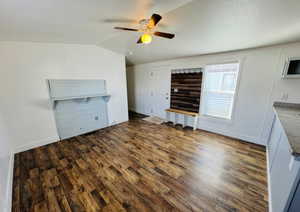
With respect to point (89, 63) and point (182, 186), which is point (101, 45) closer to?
point (89, 63)

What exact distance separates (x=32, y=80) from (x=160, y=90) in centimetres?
348

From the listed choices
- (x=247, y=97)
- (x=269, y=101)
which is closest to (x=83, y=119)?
(x=247, y=97)

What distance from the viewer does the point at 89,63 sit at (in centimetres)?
325

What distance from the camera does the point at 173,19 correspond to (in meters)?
1.92

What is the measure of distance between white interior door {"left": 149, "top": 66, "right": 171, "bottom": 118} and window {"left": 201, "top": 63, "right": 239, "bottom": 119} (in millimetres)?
1233

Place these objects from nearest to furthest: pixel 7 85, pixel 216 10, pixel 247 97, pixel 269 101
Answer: pixel 216 10 < pixel 7 85 < pixel 269 101 < pixel 247 97

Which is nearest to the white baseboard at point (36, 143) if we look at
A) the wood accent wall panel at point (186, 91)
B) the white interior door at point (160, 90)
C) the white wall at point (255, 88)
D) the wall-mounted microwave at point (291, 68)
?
the white interior door at point (160, 90)

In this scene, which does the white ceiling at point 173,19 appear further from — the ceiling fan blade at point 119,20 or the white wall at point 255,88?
the white wall at point 255,88

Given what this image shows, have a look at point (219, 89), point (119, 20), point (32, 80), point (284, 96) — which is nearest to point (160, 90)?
point (219, 89)

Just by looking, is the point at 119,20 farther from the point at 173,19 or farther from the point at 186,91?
the point at 186,91

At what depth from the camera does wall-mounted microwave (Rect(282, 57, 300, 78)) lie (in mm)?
2029

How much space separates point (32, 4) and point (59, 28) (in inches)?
27.9

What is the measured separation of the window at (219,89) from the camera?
3061 millimetres

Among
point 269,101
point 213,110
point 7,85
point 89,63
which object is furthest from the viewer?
point 213,110
